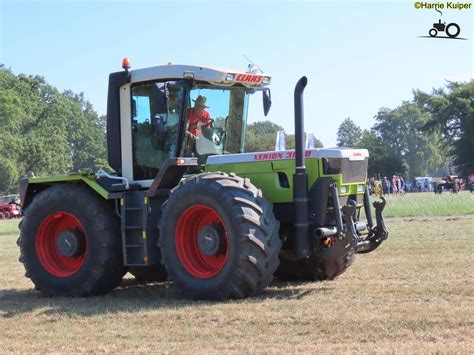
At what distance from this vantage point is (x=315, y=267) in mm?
9180

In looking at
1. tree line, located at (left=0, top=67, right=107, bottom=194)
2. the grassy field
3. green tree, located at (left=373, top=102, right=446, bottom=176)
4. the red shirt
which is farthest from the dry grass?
green tree, located at (left=373, top=102, right=446, bottom=176)

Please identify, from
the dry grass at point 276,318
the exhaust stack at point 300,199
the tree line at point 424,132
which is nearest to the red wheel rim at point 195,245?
the dry grass at point 276,318


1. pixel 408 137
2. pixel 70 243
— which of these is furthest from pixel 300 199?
pixel 408 137

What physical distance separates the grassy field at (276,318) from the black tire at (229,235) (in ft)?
0.66

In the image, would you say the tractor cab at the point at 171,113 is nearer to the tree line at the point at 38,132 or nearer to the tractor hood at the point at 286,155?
the tractor hood at the point at 286,155

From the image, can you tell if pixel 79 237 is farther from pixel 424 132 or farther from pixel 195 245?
pixel 424 132

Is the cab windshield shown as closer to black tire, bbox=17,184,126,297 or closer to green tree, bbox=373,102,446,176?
black tire, bbox=17,184,126,297

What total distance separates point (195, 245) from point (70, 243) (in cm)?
183

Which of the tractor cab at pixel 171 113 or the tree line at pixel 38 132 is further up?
the tree line at pixel 38 132

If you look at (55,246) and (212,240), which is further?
(55,246)

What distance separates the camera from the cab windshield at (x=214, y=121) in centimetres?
894

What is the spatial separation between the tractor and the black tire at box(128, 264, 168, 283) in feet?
0.07

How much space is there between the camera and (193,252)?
8281 mm

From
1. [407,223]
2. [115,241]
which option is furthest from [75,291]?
[407,223]
